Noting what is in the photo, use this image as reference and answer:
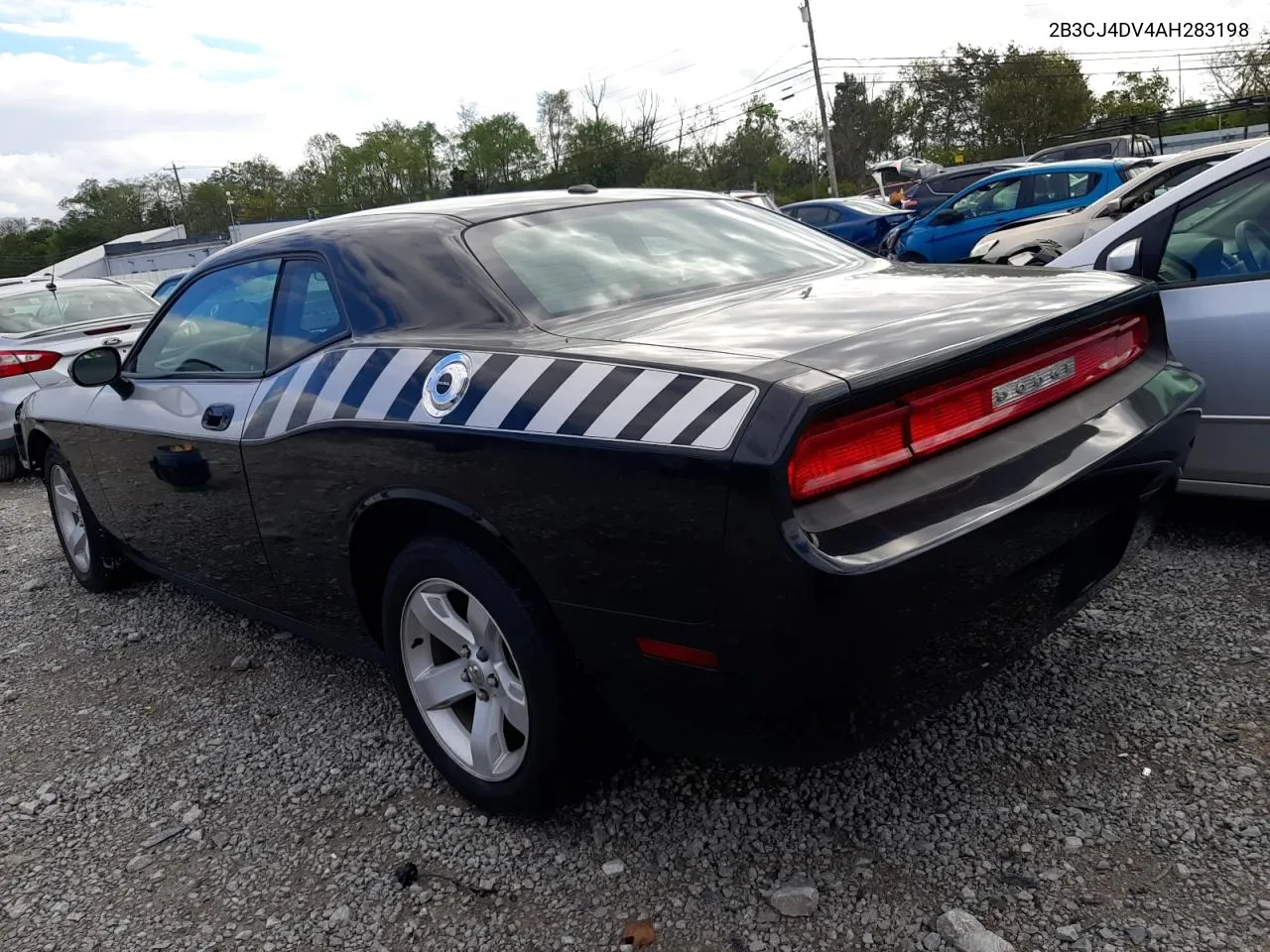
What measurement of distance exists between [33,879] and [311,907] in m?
0.84

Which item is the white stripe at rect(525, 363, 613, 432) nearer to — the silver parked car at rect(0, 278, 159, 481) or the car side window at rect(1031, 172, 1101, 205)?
the silver parked car at rect(0, 278, 159, 481)

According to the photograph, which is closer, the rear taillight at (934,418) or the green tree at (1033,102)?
the rear taillight at (934,418)

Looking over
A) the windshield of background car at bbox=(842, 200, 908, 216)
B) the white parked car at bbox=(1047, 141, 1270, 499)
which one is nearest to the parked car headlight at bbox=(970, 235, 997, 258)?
the white parked car at bbox=(1047, 141, 1270, 499)

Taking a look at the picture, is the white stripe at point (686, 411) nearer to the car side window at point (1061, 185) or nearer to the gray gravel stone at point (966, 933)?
the gray gravel stone at point (966, 933)

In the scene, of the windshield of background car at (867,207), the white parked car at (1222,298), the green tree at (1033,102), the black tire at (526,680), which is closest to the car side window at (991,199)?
the windshield of background car at (867,207)

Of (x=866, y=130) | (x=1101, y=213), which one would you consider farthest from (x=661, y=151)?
(x=1101, y=213)

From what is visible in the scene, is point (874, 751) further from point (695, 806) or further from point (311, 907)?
point (311, 907)

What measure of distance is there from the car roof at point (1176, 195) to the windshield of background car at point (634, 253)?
4.56 ft

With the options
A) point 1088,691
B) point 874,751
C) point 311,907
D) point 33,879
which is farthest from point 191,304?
point 1088,691

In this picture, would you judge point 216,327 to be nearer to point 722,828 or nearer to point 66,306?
point 722,828

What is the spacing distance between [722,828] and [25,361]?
7385mm

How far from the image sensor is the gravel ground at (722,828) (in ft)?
6.87

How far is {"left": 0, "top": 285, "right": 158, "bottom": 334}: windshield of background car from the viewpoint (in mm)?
8164

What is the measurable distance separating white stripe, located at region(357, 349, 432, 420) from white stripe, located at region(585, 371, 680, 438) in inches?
25.8
